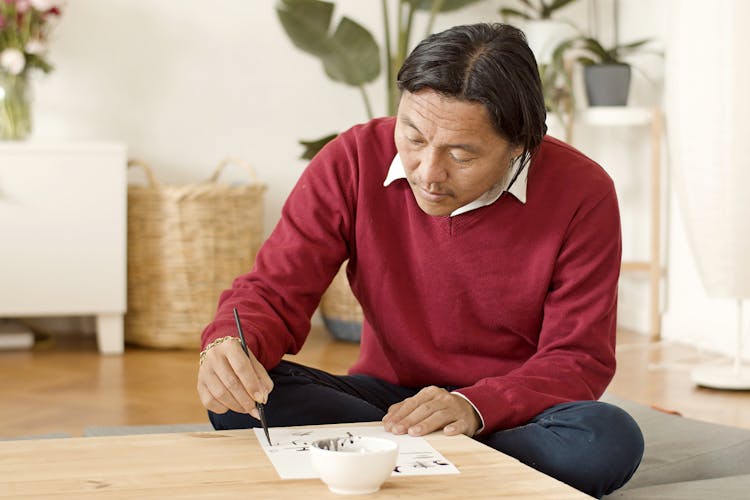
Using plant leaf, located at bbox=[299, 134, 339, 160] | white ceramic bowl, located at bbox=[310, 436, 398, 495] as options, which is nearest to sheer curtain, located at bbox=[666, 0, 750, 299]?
plant leaf, located at bbox=[299, 134, 339, 160]

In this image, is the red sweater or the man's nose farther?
the red sweater

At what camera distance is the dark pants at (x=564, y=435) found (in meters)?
1.59

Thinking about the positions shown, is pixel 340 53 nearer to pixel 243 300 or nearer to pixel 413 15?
pixel 413 15

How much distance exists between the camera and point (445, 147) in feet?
5.17

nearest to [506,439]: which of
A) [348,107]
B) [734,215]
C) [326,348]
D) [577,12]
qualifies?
[734,215]

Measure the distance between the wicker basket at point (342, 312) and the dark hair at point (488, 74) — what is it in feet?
8.38

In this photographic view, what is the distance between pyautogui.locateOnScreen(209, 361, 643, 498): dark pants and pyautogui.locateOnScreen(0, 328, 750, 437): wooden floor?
1130 millimetres

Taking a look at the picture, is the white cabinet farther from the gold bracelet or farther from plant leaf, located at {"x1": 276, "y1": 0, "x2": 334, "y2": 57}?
the gold bracelet

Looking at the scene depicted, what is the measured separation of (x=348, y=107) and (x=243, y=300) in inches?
116

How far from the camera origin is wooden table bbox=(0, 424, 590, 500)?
3.86 ft

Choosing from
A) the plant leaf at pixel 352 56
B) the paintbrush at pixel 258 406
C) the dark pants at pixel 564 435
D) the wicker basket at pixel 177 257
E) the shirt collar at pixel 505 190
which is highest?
the plant leaf at pixel 352 56

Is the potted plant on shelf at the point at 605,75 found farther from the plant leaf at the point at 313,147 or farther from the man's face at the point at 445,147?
the man's face at the point at 445,147

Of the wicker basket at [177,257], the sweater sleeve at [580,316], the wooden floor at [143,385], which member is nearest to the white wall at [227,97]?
the wicker basket at [177,257]

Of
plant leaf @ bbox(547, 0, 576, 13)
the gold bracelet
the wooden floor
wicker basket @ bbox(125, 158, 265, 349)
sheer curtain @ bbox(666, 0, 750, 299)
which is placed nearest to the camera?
the gold bracelet
